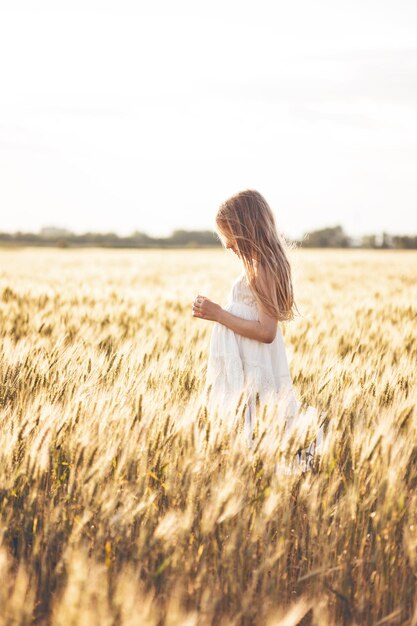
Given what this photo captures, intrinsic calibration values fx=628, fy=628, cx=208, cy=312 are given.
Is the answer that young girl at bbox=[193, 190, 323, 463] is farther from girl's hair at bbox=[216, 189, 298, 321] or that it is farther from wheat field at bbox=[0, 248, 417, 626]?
wheat field at bbox=[0, 248, 417, 626]

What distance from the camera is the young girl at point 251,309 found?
2670 millimetres

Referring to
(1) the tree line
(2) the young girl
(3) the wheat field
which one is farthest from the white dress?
(1) the tree line

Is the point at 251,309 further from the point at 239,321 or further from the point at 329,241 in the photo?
the point at 329,241

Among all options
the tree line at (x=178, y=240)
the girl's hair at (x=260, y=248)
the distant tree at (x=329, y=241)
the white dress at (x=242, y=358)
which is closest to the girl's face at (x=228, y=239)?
the girl's hair at (x=260, y=248)

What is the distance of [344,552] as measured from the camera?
5.07 ft

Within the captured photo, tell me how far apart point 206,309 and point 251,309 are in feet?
0.85

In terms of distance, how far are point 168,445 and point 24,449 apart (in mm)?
426

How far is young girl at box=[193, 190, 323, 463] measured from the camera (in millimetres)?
2670

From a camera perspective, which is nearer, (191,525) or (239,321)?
(191,525)

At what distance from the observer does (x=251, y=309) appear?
2.81m

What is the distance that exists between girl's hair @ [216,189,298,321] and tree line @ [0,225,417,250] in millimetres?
56775

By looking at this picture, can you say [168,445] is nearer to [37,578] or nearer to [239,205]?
[37,578]

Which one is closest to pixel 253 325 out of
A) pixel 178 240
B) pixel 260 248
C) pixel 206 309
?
pixel 206 309

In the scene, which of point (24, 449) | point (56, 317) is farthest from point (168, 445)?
point (56, 317)
